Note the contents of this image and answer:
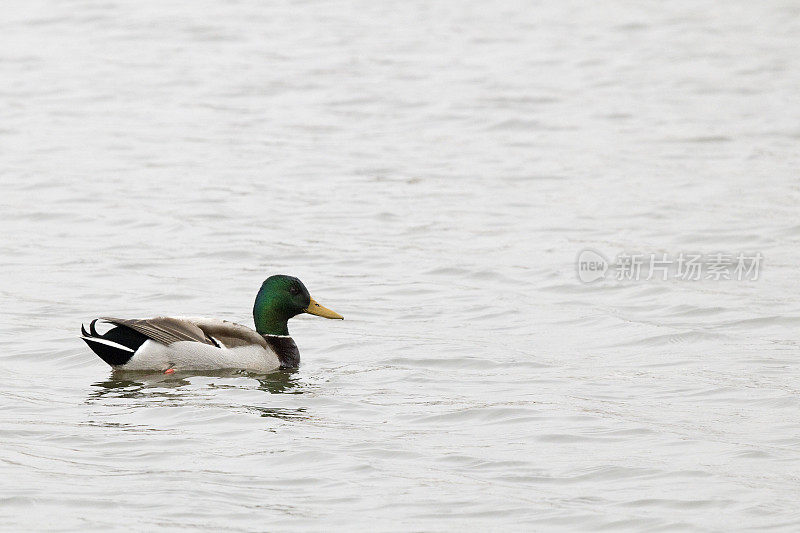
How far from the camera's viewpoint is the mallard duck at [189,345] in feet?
33.9

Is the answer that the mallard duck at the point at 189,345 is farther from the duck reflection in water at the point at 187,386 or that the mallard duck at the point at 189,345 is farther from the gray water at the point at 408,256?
the gray water at the point at 408,256

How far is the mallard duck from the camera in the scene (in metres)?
10.3

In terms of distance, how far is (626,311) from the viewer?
1237 cm

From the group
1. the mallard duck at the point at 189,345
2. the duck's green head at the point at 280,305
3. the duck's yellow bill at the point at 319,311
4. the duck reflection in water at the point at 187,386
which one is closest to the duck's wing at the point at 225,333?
the mallard duck at the point at 189,345

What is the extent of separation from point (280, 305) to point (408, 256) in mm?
3370

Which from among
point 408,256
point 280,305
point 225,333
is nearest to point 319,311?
point 280,305

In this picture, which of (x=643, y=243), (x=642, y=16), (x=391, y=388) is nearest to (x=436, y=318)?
(x=391, y=388)

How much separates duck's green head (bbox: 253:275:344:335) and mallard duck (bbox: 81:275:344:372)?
0.02 metres

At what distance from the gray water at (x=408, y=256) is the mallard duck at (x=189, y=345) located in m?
0.18

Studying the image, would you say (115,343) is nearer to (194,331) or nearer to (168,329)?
(168,329)

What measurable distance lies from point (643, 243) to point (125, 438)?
7271 millimetres

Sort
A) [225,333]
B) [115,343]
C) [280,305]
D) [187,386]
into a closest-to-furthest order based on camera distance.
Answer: [187,386] < [115,343] < [225,333] < [280,305]

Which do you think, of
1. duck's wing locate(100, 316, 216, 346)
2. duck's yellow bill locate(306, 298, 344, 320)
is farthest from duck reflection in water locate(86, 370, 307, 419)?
duck's yellow bill locate(306, 298, 344, 320)

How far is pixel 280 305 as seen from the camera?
1108cm
